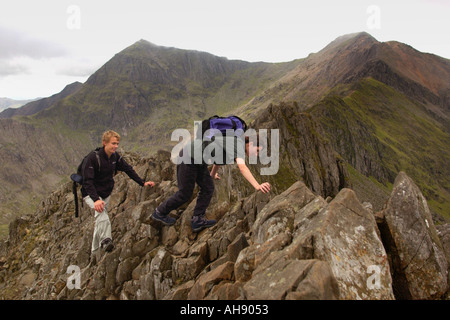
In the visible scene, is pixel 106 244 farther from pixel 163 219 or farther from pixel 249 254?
pixel 249 254

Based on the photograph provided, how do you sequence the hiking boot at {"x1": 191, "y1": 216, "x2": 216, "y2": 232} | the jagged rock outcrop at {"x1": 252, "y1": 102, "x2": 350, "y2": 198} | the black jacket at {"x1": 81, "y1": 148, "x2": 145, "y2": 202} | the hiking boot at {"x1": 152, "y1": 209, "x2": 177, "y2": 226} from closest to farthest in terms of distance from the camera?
the black jacket at {"x1": 81, "y1": 148, "x2": 145, "y2": 202}, the hiking boot at {"x1": 191, "y1": 216, "x2": 216, "y2": 232}, the hiking boot at {"x1": 152, "y1": 209, "x2": 177, "y2": 226}, the jagged rock outcrop at {"x1": 252, "y1": 102, "x2": 350, "y2": 198}

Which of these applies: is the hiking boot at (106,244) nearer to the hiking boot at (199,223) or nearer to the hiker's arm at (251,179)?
the hiking boot at (199,223)

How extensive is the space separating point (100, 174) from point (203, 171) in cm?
474

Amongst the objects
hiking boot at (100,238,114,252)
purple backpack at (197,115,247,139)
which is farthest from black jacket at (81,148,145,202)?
purple backpack at (197,115,247,139)

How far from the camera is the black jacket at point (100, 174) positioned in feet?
36.8

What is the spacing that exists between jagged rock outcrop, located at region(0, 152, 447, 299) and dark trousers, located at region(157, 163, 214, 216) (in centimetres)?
143

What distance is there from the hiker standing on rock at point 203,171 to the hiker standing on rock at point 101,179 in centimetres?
255

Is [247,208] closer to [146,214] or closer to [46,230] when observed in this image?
[146,214]

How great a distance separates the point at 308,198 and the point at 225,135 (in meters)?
4.44

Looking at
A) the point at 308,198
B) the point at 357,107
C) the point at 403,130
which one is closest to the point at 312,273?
the point at 308,198

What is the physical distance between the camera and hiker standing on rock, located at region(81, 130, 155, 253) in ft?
36.8

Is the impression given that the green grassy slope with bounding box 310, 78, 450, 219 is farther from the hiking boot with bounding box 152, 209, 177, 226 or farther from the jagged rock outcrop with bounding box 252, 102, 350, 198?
the hiking boot with bounding box 152, 209, 177, 226

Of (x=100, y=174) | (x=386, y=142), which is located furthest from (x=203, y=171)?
(x=386, y=142)
